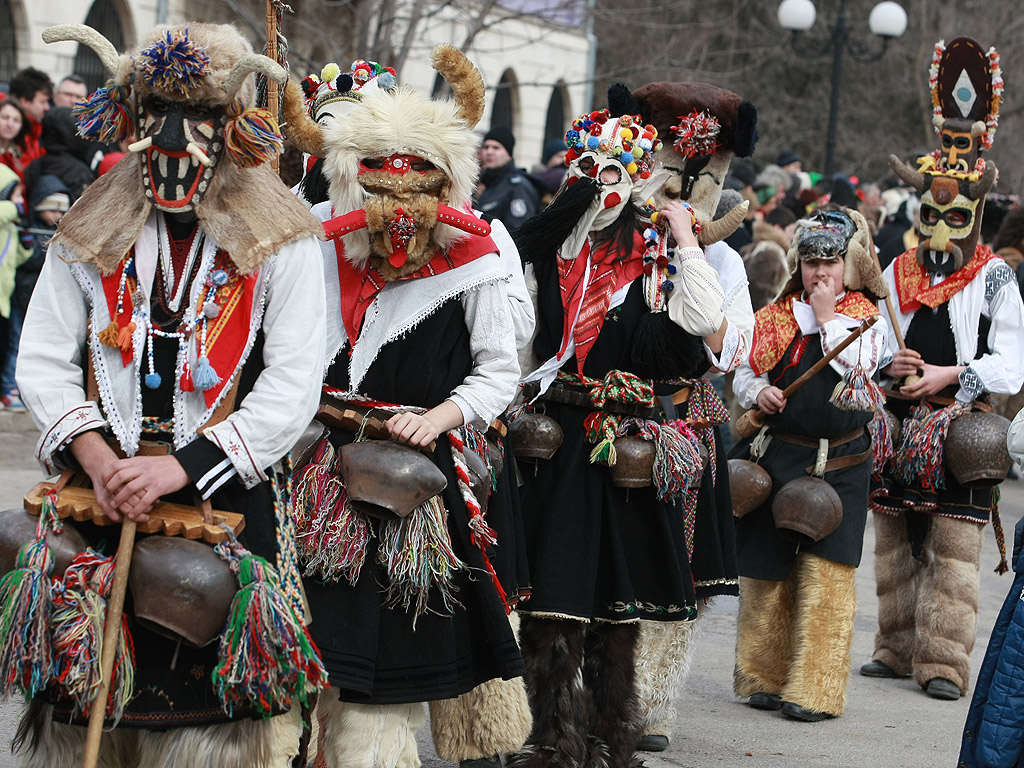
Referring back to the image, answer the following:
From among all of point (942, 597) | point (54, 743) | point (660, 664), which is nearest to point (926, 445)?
point (942, 597)

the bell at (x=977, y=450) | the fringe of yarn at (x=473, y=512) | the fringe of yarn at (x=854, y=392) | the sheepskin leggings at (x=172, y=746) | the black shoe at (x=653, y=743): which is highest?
the fringe of yarn at (x=854, y=392)

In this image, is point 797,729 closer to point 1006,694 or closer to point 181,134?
point 1006,694

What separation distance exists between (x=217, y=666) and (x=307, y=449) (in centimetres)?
81

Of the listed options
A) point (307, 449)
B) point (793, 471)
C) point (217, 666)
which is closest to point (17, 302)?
point (793, 471)

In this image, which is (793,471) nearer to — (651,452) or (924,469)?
(924,469)

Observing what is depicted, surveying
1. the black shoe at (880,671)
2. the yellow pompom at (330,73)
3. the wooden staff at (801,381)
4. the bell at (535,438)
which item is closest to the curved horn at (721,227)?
the wooden staff at (801,381)

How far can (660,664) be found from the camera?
5.27m

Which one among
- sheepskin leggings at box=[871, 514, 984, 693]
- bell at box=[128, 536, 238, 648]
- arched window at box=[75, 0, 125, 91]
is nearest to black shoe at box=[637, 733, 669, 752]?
sheepskin leggings at box=[871, 514, 984, 693]

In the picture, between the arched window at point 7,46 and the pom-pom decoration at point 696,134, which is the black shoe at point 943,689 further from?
the arched window at point 7,46

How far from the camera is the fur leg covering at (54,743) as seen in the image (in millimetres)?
3355

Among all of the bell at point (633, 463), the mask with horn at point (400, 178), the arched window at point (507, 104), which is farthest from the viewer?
the arched window at point (507, 104)

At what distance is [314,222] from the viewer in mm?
3566

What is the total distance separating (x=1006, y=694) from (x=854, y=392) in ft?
6.37

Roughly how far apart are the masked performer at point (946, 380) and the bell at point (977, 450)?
0.01 metres
